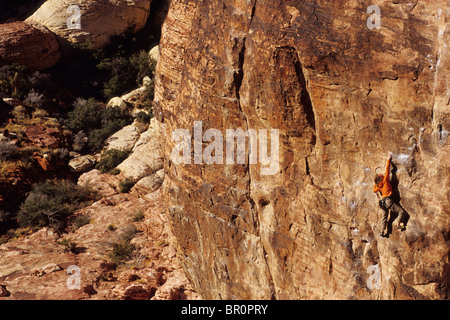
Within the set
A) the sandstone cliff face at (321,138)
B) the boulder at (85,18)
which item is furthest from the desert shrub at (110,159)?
the sandstone cliff face at (321,138)

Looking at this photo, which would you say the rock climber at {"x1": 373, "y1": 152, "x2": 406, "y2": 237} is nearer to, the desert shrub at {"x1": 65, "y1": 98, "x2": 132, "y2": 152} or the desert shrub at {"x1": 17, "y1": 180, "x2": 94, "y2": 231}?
the desert shrub at {"x1": 17, "y1": 180, "x2": 94, "y2": 231}

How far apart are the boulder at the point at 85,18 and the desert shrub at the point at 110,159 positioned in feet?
23.0

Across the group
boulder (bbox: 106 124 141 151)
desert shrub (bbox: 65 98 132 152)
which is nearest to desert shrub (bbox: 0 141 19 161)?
desert shrub (bbox: 65 98 132 152)

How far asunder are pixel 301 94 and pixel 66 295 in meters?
6.80

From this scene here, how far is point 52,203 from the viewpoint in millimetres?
13453

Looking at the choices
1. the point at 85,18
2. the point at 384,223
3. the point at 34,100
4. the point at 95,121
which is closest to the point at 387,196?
the point at 384,223

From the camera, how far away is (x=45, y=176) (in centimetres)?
1509

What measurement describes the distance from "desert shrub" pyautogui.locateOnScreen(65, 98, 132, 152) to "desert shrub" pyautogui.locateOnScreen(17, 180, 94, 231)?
2.78m

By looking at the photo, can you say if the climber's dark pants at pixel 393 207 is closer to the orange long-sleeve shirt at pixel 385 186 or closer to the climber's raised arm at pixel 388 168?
the orange long-sleeve shirt at pixel 385 186

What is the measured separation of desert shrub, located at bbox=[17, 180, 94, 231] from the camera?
13.1 m

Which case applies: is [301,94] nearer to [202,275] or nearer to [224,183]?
[224,183]

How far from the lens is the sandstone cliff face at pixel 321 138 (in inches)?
227

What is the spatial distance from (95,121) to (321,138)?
13186mm

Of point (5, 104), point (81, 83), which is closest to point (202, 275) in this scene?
point (5, 104)
